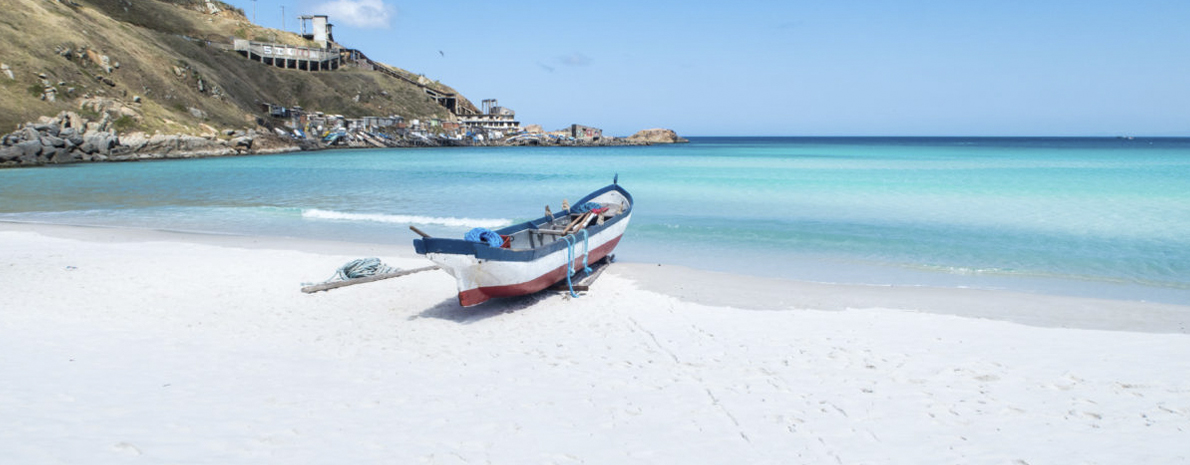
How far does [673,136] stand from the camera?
145 meters

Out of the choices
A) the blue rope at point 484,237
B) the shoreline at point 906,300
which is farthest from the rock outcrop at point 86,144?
the blue rope at point 484,237

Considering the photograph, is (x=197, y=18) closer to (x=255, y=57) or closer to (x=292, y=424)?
(x=255, y=57)

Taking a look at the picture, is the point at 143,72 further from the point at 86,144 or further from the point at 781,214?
the point at 781,214

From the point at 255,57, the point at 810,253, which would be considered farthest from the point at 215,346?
the point at 255,57

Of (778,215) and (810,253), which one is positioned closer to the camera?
(810,253)

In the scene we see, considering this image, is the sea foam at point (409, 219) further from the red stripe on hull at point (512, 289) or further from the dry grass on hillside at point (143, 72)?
the dry grass on hillside at point (143, 72)

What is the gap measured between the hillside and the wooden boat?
46.8 m

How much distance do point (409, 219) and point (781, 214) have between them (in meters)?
11.7

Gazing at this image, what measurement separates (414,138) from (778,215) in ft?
253

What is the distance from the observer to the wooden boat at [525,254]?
8.41 metres

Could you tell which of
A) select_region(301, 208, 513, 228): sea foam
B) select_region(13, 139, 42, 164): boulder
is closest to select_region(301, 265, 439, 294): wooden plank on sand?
select_region(301, 208, 513, 228): sea foam

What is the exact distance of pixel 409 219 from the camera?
66.0ft

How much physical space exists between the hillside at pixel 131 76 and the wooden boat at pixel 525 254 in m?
46.8

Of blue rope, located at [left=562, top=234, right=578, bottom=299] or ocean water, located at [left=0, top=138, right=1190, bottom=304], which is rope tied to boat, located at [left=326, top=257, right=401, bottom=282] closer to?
blue rope, located at [left=562, top=234, right=578, bottom=299]
